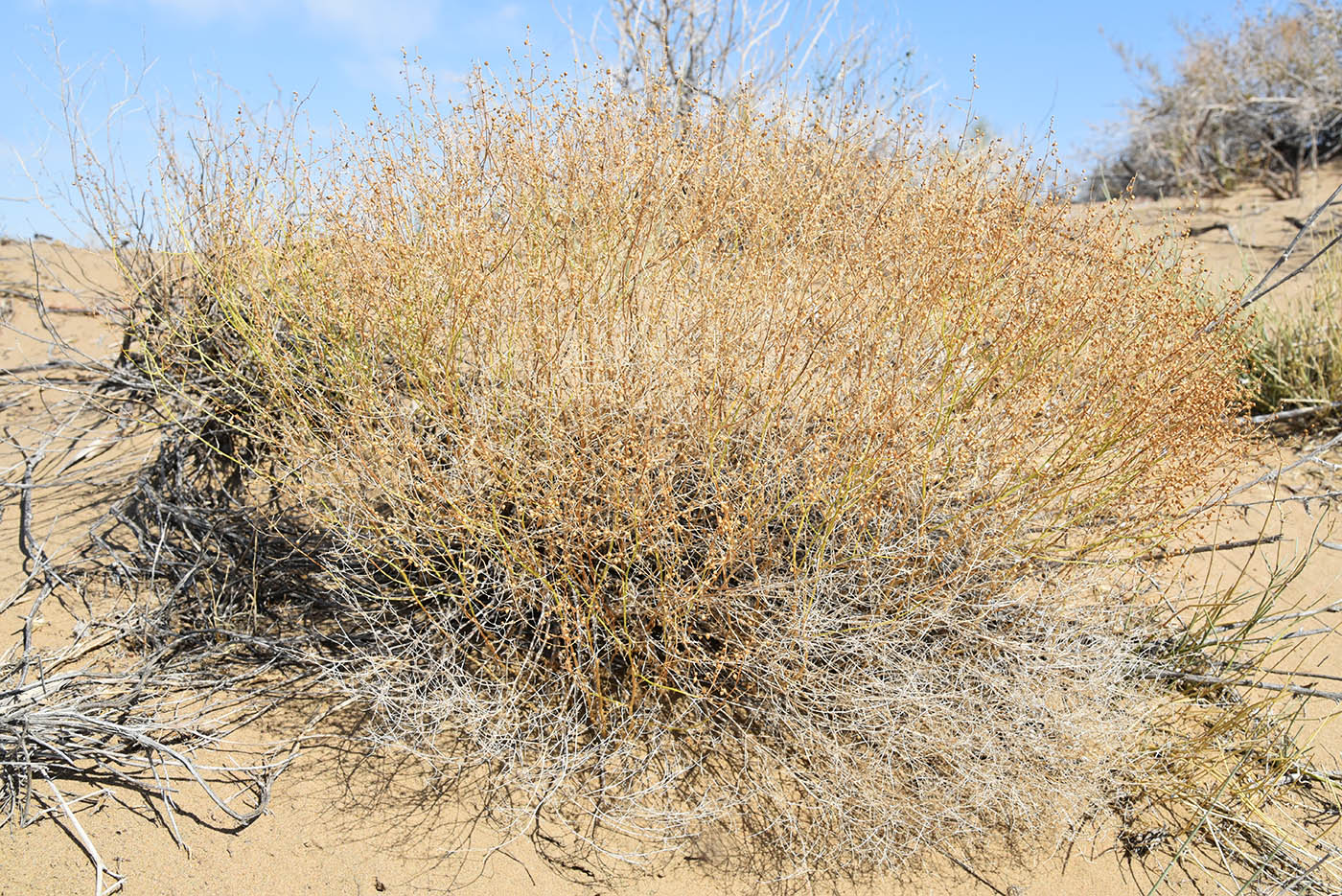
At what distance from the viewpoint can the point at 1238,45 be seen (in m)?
10.3

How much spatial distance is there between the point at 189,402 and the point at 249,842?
7.05ft

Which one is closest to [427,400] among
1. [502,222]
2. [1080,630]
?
[502,222]

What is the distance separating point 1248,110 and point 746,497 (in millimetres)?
10503

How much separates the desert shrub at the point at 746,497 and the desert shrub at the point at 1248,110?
8.06m

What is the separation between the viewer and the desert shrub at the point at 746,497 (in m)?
2.83

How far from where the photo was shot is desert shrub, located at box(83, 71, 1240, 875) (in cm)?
283

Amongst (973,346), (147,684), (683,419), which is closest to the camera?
(683,419)

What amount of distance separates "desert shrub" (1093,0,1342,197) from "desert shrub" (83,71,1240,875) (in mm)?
8065

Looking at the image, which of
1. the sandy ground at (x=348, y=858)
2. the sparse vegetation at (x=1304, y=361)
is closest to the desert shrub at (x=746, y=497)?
the sandy ground at (x=348, y=858)

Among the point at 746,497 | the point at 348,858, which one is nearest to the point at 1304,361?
the point at 746,497

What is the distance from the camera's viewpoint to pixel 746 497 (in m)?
2.67

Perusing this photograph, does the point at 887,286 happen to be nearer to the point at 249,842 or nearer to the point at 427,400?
the point at 427,400

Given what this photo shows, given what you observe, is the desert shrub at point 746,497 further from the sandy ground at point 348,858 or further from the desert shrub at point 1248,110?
the desert shrub at point 1248,110

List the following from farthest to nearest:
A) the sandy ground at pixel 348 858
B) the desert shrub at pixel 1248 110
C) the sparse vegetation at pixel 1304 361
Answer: the desert shrub at pixel 1248 110 < the sparse vegetation at pixel 1304 361 < the sandy ground at pixel 348 858
